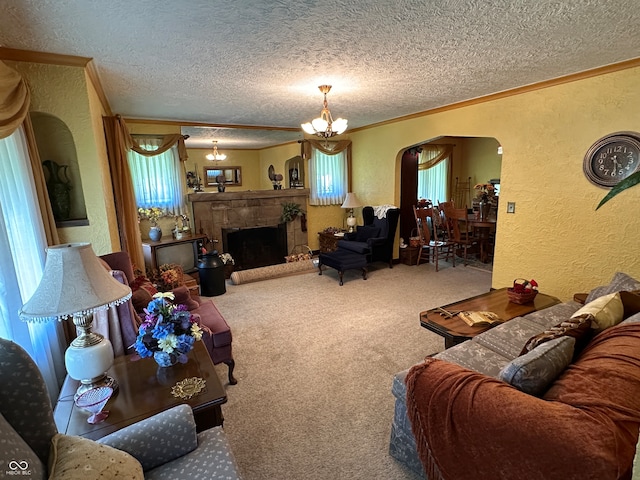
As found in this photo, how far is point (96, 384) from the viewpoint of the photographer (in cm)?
160

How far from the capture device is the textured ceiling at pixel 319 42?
5.82ft

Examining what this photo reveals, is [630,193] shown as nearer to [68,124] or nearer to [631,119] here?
[631,119]

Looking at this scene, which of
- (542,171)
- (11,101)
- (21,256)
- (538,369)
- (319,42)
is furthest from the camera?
(542,171)

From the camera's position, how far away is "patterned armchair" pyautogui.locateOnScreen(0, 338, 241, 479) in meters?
0.94

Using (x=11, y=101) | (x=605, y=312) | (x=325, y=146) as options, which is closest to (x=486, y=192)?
(x=325, y=146)

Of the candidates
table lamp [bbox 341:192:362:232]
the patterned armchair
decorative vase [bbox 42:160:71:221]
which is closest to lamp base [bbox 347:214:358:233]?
table lamp [bbox 341:192:362:232]

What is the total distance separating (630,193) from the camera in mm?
2922

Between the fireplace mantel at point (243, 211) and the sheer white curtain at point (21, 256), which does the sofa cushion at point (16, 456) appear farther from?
the fireplace mantel at point (243, 211)

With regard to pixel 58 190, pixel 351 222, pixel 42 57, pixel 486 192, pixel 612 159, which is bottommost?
pixel 351 222

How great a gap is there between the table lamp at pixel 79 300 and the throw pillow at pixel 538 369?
1.79 m

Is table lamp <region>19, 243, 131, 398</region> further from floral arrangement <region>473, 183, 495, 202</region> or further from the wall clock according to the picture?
floral arrangement <region>473, 183, 495, 202</region>

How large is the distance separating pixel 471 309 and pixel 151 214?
4372mm

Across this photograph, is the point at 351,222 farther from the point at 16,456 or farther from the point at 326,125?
the point at 16,456

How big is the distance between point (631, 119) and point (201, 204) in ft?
17.5
